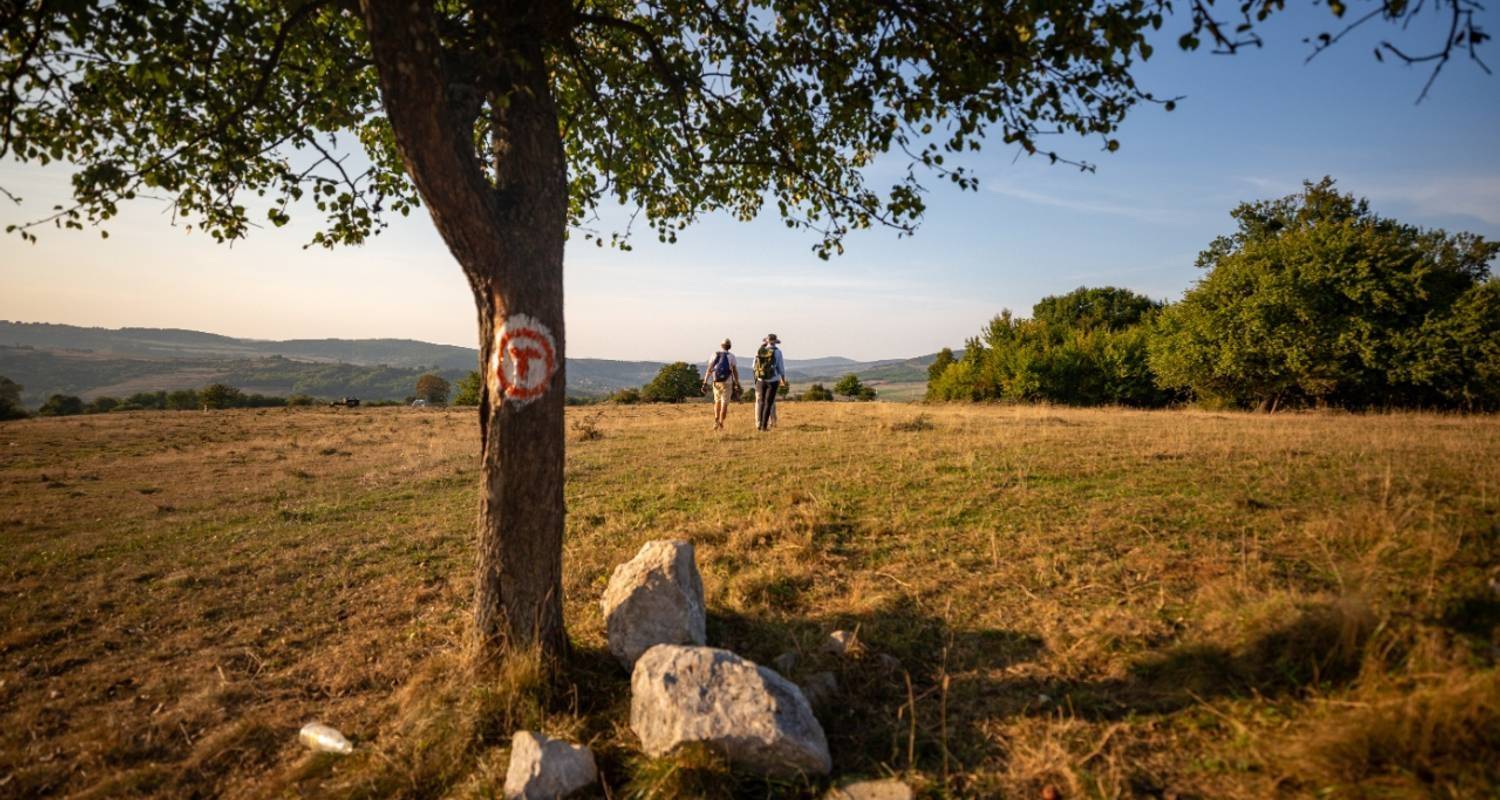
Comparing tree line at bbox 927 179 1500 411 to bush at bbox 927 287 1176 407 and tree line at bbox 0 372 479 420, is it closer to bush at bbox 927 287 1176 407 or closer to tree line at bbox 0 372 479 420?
bush at bbox 927 287 1176 407

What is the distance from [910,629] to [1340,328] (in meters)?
32.9

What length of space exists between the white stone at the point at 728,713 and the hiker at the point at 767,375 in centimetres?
1260

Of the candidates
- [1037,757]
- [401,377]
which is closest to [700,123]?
[1037,757]

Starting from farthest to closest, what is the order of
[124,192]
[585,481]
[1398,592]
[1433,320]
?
[1433,320] → [585,481] → [124,192] → [1398,592]

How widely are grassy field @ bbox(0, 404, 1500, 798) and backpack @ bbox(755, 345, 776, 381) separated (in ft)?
19.0

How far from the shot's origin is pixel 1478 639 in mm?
3109

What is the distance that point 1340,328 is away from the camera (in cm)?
2530

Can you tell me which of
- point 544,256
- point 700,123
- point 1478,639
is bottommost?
point 1478,639

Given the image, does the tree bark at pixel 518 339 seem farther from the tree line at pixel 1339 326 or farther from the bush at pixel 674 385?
the bush at pixel 674 385

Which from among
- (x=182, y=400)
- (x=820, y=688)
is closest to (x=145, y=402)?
(x=182, y=400)

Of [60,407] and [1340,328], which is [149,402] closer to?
[60,407]

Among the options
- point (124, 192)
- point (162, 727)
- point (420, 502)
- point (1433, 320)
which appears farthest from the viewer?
point (1433, 320)

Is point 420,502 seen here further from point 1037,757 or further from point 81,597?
point 1037,757

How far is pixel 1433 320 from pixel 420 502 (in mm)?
37637
